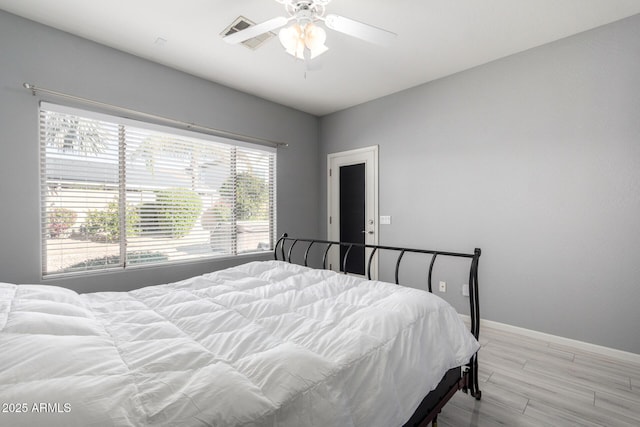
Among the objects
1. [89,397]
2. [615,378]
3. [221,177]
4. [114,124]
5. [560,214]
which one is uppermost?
[114,124]

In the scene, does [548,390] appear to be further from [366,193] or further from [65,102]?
[65,102]

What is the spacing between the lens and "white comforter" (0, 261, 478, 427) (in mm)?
633

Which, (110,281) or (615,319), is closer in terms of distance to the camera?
(615,319)

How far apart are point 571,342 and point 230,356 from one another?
2.91 m

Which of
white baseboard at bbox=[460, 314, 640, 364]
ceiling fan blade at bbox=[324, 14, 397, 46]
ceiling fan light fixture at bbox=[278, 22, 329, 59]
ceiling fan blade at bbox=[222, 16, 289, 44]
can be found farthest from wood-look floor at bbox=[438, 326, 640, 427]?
ceiling fan blade at bbox=[222, 16, 289, 44]

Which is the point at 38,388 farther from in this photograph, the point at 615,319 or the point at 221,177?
the point at 615,319

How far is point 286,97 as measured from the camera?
12.2ft

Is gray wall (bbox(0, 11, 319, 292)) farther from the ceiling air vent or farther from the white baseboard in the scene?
the white baseboard

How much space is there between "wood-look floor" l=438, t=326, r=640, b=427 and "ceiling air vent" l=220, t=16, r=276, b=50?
117 inches

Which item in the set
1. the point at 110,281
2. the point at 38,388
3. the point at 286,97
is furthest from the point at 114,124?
the point at 38,388

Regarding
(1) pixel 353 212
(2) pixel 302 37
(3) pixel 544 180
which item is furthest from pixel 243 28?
(3) pixel 544 180

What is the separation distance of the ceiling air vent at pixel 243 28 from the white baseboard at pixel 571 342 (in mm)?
3336

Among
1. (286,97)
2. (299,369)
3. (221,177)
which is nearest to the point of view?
(299,369)

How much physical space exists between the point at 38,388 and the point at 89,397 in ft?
0.33
